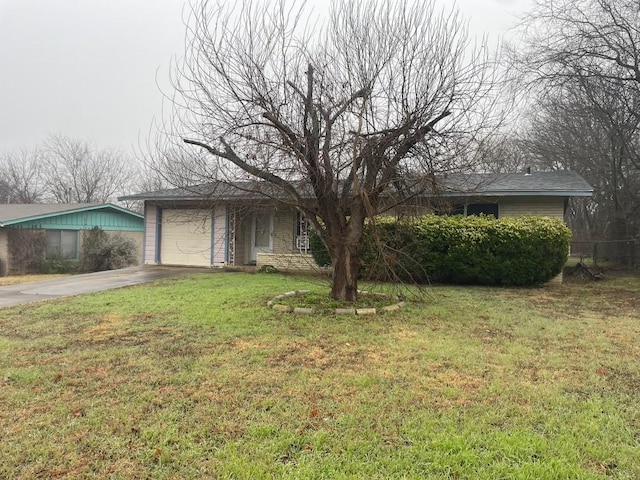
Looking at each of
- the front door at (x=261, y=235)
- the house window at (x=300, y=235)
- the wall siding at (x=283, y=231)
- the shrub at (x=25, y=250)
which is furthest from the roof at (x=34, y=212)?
the house window at (x=300, y=235)

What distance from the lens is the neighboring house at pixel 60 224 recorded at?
17.1 meters

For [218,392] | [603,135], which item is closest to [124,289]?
[218,392]

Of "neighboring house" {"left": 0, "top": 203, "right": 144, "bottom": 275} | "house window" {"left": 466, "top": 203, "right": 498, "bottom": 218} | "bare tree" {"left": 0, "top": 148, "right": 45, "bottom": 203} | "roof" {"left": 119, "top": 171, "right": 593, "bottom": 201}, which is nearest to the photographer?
"roof" {"left": 119, "top": 171, "right": 593, "bottom": 201}

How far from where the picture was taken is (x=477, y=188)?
24.5 feet

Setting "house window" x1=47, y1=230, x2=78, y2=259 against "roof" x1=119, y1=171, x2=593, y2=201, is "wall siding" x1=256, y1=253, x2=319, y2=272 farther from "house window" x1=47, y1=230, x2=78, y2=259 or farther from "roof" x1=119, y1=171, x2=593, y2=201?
"house window" x1=47, y1=230, x2=78, y2=259

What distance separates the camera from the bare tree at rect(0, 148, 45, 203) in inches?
1555

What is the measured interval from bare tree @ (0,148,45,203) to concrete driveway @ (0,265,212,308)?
32173mm

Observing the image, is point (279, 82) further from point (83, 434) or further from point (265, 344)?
point (83, 434)

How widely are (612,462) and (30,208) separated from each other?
77.1 ft

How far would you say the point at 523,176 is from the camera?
45.3 feet

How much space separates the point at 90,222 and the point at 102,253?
2630 mm

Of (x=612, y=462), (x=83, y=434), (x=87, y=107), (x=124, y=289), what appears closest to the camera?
(x=612, y=462)

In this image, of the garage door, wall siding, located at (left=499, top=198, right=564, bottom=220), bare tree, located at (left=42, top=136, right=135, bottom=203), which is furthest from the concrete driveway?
bare tree, located at (left=42, top=136, right=135, bottom=203)

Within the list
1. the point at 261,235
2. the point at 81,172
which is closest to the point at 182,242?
the point at 261,235
